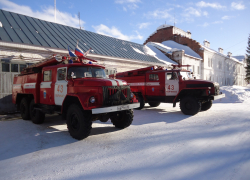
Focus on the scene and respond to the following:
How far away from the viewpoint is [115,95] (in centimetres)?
497

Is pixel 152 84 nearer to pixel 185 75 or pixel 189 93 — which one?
pixel 185 75

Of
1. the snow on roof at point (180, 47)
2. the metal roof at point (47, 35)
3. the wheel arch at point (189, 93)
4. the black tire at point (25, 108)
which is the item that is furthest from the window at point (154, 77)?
the snow on roof at point (180, 47)

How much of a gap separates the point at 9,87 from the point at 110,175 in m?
8.63

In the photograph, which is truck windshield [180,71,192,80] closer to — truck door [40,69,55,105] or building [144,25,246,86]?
truck door [40,69,55,105]

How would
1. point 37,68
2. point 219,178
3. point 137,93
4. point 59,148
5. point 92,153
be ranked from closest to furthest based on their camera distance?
point 219,178 → point 92,153 → point 59,148 → point 37,68 → point 137,93

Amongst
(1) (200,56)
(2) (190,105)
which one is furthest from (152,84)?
(1) (200,56)

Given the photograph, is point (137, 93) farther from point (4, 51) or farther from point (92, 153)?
point (4, 51)

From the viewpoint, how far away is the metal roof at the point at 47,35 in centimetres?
988

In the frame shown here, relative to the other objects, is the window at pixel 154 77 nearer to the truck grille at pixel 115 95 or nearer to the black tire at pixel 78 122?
the truck grille at pixel 115 95

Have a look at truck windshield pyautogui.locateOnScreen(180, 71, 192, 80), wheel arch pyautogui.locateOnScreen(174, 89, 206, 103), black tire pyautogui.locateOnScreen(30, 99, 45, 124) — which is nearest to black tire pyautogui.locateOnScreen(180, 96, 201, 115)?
wheel arch pyautogui.locateOnScreen(174, 89, 206, 103)

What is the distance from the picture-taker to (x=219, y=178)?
9.33 ft

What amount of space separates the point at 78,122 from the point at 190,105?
5.46m

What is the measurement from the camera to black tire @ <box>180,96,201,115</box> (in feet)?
26.1

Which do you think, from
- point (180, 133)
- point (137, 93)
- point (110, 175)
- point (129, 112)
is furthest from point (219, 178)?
point (137, 93)
